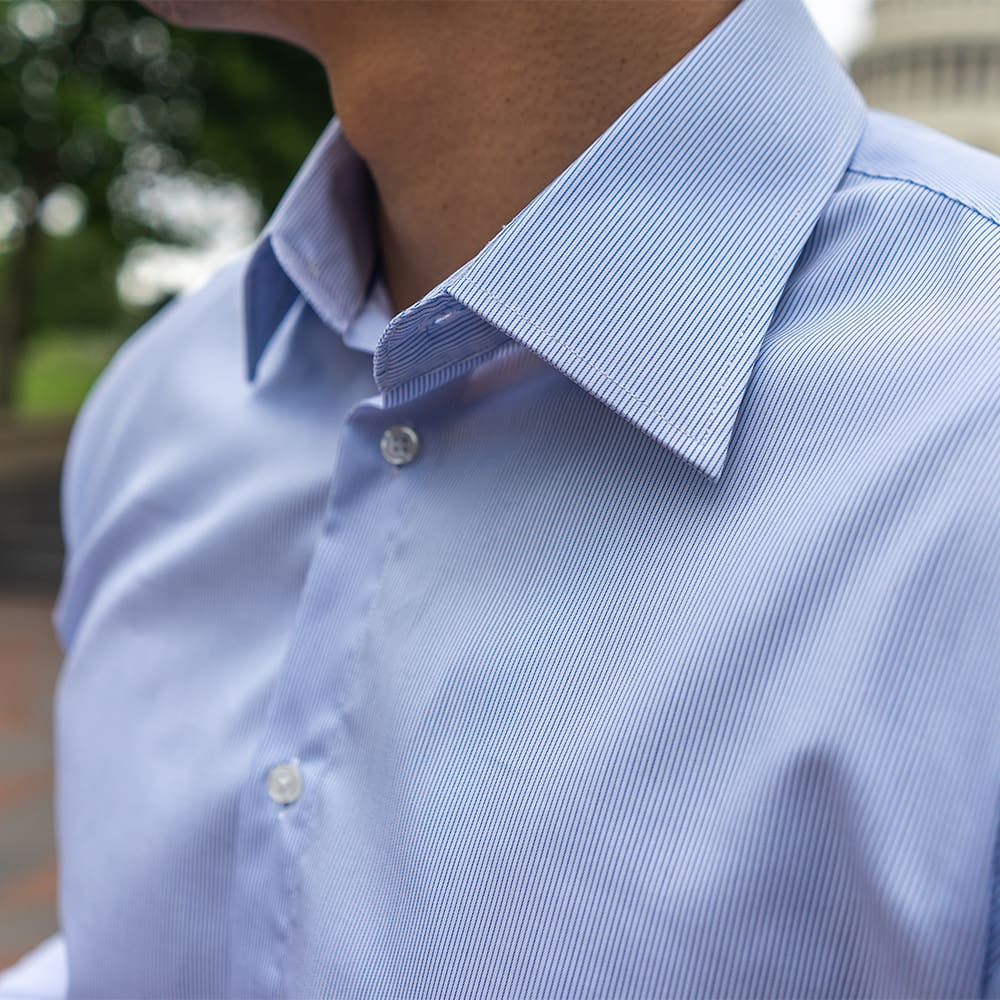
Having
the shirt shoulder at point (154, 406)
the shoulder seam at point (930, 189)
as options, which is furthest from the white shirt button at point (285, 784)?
the shoulder seam at point (930, 189)

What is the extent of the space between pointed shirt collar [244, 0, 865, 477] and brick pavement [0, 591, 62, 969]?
257 centimetres

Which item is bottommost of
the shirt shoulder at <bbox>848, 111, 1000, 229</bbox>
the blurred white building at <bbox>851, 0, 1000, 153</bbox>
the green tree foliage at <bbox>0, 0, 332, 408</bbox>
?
the blurred white building at <bbox>851, 0, 1000, 153</bbox>

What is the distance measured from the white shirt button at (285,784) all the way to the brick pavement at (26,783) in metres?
2.31

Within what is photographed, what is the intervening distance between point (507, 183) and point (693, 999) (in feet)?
2.03

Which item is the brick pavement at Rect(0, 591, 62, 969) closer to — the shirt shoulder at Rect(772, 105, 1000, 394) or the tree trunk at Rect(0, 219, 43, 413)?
the shirt shoulder at Rect(772, 105, 1000, 394)

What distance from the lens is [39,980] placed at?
3.82 feet

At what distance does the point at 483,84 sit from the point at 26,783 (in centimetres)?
345

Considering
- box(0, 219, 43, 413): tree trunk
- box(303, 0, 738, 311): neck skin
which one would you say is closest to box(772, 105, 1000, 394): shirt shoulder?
box(303, 0, 738, 311): neck skin

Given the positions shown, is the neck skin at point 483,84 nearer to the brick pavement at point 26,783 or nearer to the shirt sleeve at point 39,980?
the shirt sleeve at point 39,980

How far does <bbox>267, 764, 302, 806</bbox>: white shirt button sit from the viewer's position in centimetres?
85

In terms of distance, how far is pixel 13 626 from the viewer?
5.89m

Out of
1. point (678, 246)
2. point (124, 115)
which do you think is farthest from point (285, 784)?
point (124, 115)

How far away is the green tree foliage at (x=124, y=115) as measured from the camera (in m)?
8.90

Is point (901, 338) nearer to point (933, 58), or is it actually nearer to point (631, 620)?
point (631, 620)
